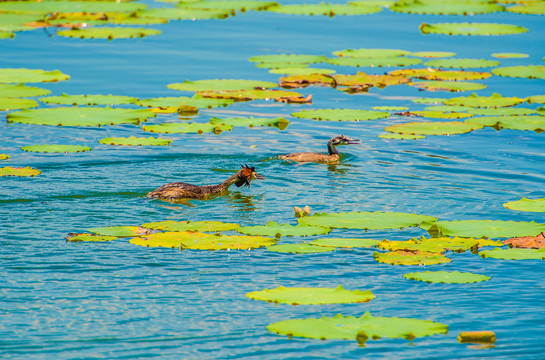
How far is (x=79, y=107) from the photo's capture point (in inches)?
707

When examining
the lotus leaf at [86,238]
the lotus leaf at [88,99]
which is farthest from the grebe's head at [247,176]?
the lotus leaf at [88,99]

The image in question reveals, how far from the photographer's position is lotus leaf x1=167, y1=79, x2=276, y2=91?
1942cm

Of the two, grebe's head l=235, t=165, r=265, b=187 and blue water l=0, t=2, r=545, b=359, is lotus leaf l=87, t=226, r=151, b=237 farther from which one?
grebe's head l=235, t=165, r=265, b=187

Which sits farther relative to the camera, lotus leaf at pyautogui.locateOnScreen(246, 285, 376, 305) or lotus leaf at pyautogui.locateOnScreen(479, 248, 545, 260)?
lotus leaf at pyautogui.locateOnScreen(479, 248, 545, 260)

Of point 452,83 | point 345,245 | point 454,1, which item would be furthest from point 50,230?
point 454,1

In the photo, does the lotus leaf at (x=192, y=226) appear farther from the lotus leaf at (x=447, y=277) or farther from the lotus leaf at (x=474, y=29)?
the lotus leaf at (x=474, y=29)

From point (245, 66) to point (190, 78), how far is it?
77.8 inches

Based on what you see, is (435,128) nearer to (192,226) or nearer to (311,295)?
(192,226)

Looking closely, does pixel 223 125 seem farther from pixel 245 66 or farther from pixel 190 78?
pixel 245 66

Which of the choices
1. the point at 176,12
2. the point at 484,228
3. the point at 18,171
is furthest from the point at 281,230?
the point at 176,12

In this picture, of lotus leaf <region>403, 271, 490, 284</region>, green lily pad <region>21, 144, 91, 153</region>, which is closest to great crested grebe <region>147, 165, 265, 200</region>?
green lily pad <region>21, 144, 91, 153</region>

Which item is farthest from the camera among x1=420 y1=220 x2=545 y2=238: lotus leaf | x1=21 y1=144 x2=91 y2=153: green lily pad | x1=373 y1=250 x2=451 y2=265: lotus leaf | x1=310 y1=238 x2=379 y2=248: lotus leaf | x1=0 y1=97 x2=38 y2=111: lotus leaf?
x1=0 y1=97 x2=38 y2=111: lotus leaf

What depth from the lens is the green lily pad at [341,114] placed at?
1745 centimetres

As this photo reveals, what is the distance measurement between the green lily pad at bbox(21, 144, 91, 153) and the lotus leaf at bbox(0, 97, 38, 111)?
3.10 meters
